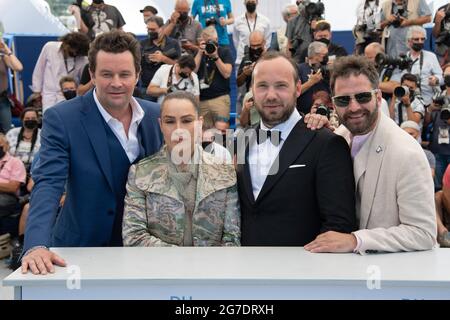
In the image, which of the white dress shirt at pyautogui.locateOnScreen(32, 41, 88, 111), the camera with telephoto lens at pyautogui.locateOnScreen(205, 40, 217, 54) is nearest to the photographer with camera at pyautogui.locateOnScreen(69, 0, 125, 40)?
the white dress shirt at pyautogui.locateOnScreen(32, 41, 88, 111)

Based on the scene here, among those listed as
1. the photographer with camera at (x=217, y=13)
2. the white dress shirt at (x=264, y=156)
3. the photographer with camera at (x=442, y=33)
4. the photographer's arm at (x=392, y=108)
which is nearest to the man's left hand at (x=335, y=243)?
the white dress shirt at (x=264, y=156)

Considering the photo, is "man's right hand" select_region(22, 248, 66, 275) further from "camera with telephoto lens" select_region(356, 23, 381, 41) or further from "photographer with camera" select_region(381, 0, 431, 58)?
"camera with telephoto lens" select_region(356, 23, 381, 41)

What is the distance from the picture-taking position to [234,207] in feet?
8.74

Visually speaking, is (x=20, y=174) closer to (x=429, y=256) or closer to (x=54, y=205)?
(x=54, y=205)

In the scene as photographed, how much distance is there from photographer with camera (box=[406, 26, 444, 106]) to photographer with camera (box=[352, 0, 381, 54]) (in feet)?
1.81

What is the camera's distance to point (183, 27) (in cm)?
779

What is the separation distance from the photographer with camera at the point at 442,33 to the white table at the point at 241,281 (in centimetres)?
595

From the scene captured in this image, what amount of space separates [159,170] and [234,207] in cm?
34

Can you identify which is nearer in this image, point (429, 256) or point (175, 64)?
point (429, 256)

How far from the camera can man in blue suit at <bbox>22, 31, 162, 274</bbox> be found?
9.23 ft

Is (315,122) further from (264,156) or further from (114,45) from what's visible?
(114,45)

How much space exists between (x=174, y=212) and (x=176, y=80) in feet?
14.1
